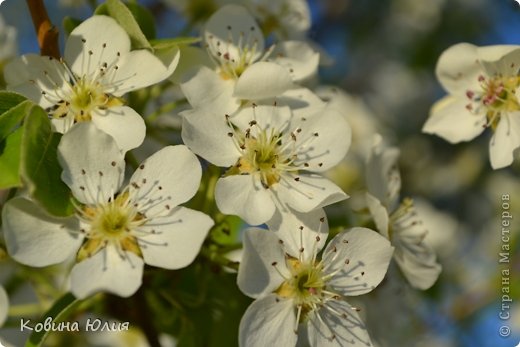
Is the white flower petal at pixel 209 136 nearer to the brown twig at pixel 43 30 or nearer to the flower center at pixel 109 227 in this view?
the flower center at pixel 109 227

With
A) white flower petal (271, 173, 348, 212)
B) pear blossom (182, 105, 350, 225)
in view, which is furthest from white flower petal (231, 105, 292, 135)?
white flower petal (271, 173, 348, 212)

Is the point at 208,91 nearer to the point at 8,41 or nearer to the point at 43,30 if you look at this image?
the point at 43,30

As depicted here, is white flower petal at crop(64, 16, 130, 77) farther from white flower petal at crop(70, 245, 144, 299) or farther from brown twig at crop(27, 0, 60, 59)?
white flower petal at crop(70, 245, 144, 299)

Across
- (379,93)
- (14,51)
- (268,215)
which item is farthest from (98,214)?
(379,93)

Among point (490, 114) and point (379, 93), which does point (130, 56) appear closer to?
point (490, 114)

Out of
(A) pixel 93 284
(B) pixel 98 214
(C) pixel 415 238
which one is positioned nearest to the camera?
(A) pixel 93 284
